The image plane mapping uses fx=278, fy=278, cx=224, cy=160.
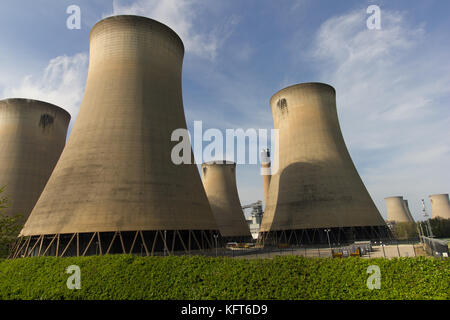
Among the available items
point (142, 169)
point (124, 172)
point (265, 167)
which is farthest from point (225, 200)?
point (124, 172)

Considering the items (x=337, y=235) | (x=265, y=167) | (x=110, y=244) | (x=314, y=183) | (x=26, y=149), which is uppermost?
(x=265, y=167)

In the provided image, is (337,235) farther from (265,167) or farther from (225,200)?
(265,167)

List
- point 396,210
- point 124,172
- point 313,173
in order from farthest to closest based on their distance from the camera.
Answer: point 396,210 < point 313,173 < point 124,172

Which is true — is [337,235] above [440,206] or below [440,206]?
below

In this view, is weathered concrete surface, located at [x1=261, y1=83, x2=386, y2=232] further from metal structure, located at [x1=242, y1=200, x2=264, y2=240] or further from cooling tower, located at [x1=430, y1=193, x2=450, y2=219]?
cooling tower, located at [x1=430, y1=193, x2=450, y2=219]

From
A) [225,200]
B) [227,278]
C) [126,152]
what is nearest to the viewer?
[227,278]

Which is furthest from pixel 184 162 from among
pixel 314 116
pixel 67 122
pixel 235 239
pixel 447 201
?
pixel 447 201

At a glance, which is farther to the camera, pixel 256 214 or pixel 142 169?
pixel 256 214

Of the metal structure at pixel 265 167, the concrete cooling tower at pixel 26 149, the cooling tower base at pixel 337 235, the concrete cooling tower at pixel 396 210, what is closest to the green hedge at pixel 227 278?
the concrete cooling tower at pixel 26 149

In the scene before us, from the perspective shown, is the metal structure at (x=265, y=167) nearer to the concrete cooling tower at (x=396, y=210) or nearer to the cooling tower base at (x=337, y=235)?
the cooling tower base at (x=337, y=235)
